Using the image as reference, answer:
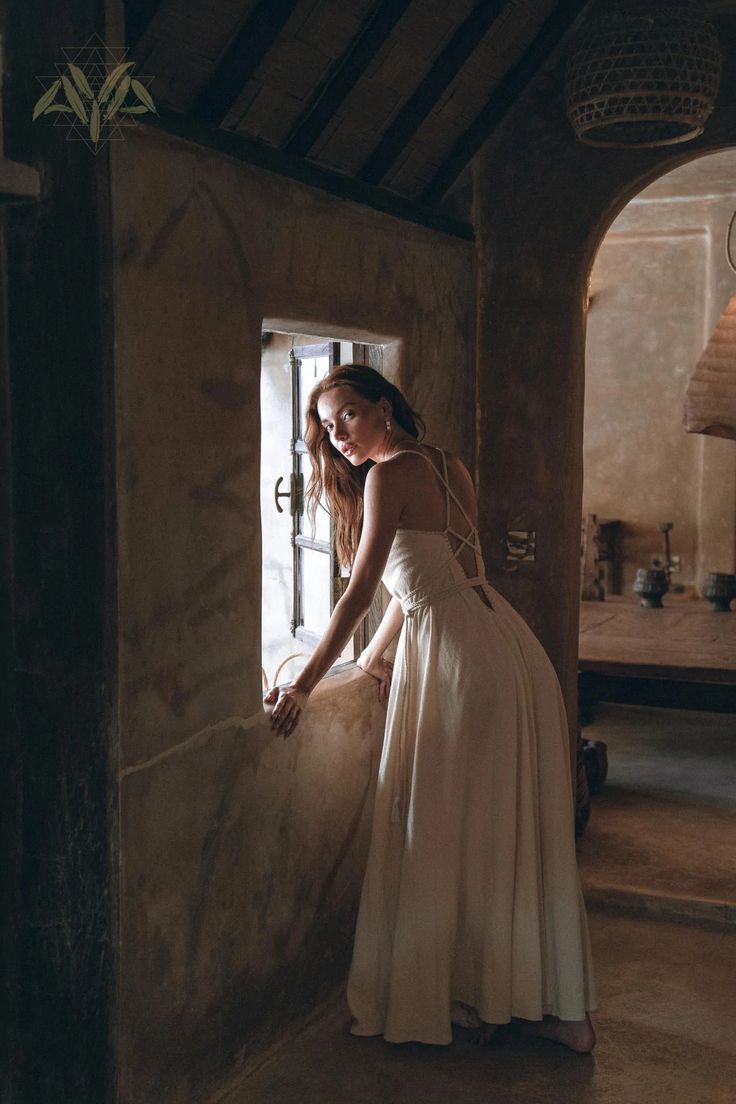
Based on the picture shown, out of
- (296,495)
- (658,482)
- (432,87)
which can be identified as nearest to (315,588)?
(296,495)

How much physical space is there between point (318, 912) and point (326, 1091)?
1.75 ft

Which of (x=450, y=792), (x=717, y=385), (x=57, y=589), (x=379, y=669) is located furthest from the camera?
(x=717, y=385)

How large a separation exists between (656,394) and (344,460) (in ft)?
23.0

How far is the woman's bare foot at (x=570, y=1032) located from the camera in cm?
340

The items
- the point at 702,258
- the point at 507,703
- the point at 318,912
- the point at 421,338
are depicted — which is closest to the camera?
the point at 507,703

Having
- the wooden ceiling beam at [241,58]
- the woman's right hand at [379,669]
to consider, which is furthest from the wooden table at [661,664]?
the wooden ceiling beam at [241,58]

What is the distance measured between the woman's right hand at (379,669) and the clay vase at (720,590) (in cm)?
465

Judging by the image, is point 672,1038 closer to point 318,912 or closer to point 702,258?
point 318,912

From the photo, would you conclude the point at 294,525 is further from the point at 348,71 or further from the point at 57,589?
the point at 57,589

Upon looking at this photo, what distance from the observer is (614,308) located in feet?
33.5

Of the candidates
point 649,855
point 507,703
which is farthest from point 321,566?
point 649,855

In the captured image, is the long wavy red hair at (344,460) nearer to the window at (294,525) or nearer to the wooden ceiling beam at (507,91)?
the window at (294,525)

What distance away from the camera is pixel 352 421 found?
135 inches

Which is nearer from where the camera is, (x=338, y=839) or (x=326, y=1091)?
(x=326, y=1091)
